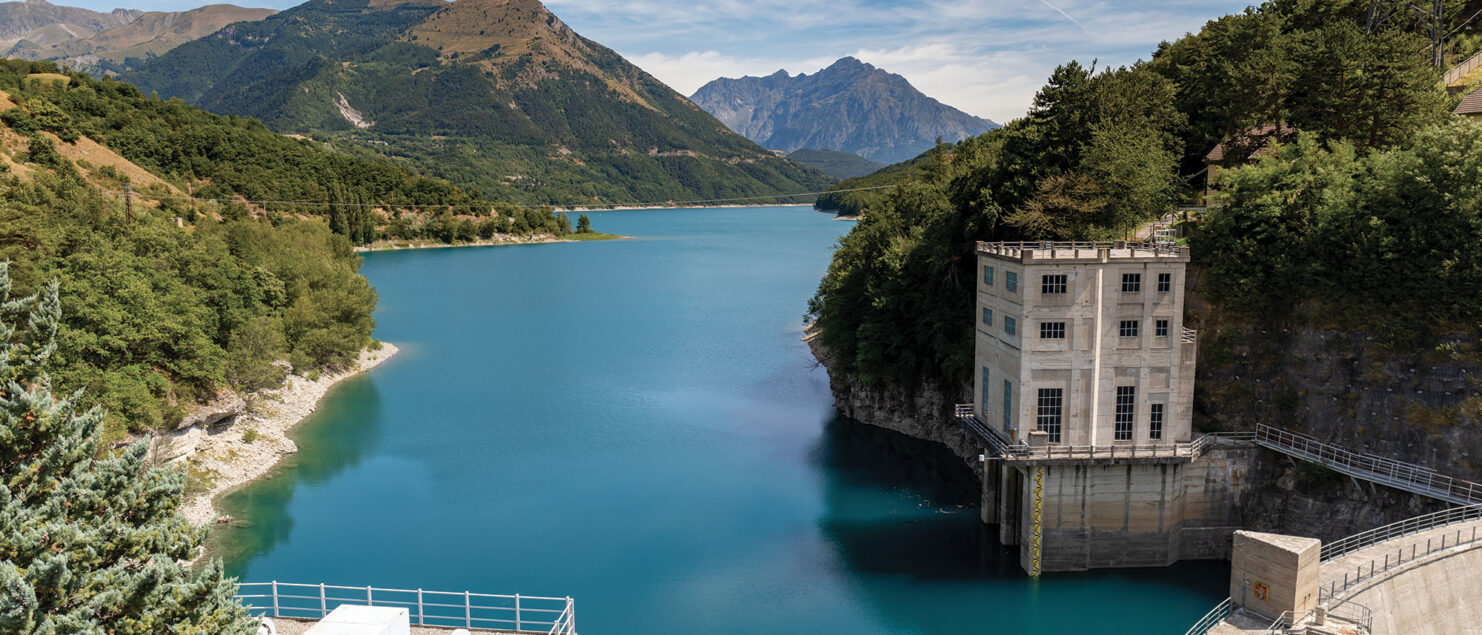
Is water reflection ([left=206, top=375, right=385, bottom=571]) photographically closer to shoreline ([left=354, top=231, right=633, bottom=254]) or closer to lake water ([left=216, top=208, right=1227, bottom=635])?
lake water ([left=216, top=208, right=1227, bottom=635])

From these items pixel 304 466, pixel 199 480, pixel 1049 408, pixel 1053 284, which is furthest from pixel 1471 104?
pixel 199 480

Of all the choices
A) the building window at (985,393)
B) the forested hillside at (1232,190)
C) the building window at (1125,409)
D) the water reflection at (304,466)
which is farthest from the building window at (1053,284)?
the water reflection at (304,466)

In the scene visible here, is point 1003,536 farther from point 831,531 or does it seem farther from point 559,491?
point 559,491

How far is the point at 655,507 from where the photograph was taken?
1565 inches

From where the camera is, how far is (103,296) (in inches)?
1543

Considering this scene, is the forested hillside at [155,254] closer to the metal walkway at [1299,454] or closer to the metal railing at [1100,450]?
the metal railing at [1100,450]

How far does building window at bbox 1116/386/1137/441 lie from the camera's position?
32625 mm

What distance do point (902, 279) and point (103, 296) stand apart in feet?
125

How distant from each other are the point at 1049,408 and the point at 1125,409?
2.95m

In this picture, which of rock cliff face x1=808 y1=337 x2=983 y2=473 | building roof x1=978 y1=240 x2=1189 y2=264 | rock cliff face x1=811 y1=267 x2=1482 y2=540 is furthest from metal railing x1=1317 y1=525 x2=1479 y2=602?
rock cliff face x1=808 y1=337 x2=983 y2=473

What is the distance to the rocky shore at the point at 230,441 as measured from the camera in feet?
124

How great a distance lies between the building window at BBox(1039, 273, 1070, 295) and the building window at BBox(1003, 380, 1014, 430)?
3.80 meters

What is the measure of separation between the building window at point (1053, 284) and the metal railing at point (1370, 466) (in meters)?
8.97

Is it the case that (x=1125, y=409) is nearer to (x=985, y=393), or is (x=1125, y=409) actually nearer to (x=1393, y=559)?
(x=985, y=393)
